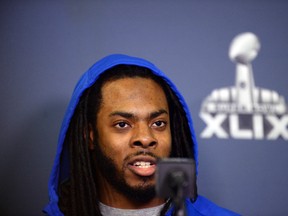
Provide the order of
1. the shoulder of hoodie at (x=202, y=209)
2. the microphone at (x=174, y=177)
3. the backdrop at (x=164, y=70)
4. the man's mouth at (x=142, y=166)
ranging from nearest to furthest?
1. the microphone at (x=174, y=177)
2. the man's mouth at (x=142, y=166)
3. the shoulder of hoodie at (x=202, y=209)
4. the backdrop at (x=164, y=70)

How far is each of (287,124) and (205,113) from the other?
0.28 meters

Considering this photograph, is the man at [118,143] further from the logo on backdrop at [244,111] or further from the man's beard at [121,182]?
the logo on backdrop at [244,111]

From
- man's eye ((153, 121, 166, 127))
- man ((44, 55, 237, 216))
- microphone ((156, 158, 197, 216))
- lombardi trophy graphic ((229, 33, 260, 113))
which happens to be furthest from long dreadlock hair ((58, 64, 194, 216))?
microphone ((156, 158, 197, 216))

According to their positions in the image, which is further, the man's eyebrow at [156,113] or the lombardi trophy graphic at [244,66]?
the lombardi trophy graphic at [244,66]

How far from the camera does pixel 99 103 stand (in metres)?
1.09

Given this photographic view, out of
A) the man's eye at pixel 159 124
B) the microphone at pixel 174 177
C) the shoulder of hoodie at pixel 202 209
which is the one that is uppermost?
the man's eye at pixel 159 124

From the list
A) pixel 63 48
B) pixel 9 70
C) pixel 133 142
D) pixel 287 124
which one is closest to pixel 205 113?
pixel 287 124

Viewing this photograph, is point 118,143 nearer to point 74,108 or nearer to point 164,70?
point 74,108

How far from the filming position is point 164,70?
4.41 ft

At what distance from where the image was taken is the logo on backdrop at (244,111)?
4.29 feet

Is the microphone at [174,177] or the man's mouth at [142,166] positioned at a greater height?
the microphone at [174,177]

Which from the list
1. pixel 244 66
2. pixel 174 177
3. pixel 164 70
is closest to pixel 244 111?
pixel 244 66

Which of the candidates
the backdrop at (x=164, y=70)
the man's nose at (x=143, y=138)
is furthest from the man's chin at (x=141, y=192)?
the backdrop at (x=164, y=70)

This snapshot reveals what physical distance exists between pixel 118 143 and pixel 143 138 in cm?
7
